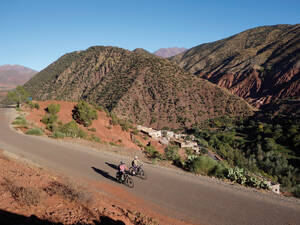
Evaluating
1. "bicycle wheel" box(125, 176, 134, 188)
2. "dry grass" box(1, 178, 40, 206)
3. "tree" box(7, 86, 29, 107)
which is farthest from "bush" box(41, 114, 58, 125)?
"dry grass" box(1, 178, 40, 206)

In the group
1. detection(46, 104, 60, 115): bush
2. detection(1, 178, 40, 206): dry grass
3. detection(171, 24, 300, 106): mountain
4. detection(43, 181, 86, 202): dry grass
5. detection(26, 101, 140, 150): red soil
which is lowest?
detection(26, 101, 140, 150): red soil

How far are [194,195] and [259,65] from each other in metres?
116

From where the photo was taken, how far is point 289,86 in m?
84.4

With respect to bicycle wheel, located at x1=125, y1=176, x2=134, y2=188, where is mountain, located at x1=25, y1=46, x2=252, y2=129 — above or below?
above

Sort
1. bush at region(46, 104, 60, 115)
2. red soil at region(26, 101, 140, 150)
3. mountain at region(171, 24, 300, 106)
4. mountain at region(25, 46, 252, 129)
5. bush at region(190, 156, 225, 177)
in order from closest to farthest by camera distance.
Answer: bush at region(190, 156, 225, 177), red soil at region(26, 101, 140, 150), bush at region(46, 104, 60, 115), mountain at region(25, 46, 252, 129), mountain at region(171, 24, 300, 106)

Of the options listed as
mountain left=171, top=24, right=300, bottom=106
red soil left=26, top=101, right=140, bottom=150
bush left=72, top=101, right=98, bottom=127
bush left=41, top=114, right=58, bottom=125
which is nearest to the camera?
bush left=41, top=114, right=58, bottom=125

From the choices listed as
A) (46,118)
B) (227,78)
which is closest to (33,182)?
(46,118)

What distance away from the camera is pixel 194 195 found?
7.28m

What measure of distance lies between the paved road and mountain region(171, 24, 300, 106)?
8901 cm

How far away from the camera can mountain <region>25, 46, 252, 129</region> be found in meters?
62.0

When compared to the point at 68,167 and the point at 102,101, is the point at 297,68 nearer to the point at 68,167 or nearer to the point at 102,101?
the point at 102,101

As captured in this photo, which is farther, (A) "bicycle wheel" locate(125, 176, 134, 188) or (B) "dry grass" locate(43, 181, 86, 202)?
(A) "bicycle wheel" locate(125, 176, 134, 188)

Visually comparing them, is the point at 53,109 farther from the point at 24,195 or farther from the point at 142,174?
the point at 24,195

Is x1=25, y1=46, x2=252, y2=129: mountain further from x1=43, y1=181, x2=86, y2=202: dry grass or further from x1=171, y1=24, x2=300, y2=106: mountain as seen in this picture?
x1=43, y1=181, x2=86, y2=202: dry grass
